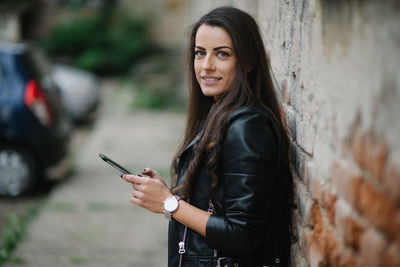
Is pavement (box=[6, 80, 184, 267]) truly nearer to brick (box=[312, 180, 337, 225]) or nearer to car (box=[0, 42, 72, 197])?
car (box=[0, 42, 72, 197])

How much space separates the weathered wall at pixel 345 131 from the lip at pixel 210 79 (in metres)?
0.36

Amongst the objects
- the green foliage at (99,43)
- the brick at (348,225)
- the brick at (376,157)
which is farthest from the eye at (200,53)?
the green foliage at (99,43)

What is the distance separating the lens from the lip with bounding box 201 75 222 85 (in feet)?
7.46

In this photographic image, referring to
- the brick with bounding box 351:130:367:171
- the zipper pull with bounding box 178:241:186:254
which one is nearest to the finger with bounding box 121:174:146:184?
the zipper pull with bounding box 178:241:186:254

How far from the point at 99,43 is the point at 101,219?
42.3 ft

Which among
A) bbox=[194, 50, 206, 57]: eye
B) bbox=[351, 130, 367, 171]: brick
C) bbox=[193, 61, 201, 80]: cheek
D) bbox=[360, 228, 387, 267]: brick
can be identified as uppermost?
bbox=[194, 50, 206, 57]: eye

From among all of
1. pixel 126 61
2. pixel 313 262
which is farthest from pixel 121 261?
pixel 126 61

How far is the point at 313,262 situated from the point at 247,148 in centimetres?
48

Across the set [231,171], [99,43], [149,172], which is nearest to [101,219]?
[149,172]

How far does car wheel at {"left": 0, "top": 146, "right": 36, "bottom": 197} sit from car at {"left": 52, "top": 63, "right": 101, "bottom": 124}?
13.1 ft

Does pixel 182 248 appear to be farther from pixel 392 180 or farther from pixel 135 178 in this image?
pixel 392 180

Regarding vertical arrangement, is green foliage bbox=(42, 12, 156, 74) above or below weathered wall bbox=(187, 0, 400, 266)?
above

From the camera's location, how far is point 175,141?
30.9 feet

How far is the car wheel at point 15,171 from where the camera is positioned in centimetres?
631
